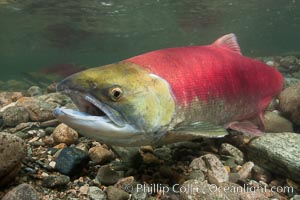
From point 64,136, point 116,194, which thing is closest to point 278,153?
point 116,194

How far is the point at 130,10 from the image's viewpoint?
22.3 metres

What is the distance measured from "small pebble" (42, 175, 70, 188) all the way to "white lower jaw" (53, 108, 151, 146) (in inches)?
27.0

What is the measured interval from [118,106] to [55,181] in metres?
1.07

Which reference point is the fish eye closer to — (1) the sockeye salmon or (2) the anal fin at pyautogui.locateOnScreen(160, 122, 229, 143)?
(1) the sockeye salmon

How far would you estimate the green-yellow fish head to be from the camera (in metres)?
2.39

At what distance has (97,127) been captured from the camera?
2361 millimetres

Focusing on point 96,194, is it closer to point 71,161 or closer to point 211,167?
point 71,161

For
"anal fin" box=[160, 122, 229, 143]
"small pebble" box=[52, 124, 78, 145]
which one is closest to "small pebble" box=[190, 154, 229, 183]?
"anal fin" box=[160, 122, 229, 143]

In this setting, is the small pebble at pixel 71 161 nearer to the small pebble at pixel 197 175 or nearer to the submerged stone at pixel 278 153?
the small pebble at pixel 197 175

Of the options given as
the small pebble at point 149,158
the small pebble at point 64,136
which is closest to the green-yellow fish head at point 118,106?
the small pebble at point 149,158

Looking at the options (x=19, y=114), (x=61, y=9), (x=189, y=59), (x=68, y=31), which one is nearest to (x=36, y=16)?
(x=61, y=9)

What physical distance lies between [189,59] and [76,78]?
1.27 m

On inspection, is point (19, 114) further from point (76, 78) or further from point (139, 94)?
point (139, 94)

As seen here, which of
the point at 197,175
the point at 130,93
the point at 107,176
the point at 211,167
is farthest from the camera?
the point at 211,167
